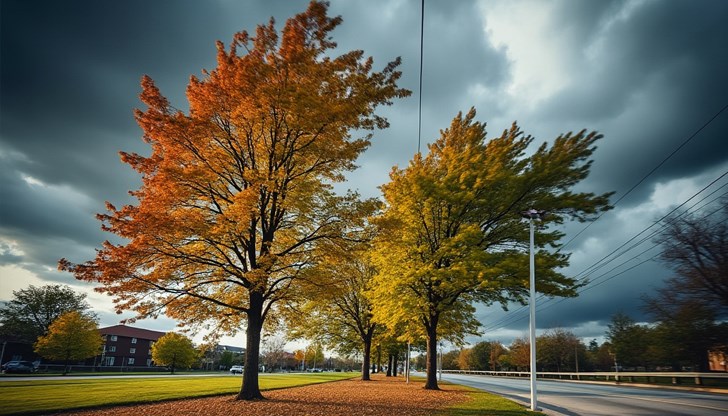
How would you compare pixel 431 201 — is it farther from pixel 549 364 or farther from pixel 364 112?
pixel 549 364

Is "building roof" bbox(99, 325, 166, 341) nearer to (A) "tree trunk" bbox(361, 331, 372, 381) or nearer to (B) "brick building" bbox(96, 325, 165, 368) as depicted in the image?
(B) "brick building" bbox(96, 325, 165, 368)

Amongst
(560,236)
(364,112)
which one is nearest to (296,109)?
(364,112)

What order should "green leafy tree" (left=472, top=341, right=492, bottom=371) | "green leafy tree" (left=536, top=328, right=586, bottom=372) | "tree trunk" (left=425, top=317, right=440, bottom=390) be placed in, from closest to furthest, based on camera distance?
"tree trunk" (left=425, top=317, right=440, bottom=390)
"green leafy tree" (left=536, top=328, right=586, bottom=372)
"green leafy tree" (left=472, top=341, right=492, bottom=371)

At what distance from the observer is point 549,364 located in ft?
265

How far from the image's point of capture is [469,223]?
776 inches

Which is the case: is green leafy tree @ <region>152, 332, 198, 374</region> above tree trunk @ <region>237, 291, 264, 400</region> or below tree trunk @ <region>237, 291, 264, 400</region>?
below

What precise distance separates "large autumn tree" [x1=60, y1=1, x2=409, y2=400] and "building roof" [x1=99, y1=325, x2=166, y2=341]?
80.3 m

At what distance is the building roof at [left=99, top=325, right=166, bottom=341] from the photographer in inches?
3001

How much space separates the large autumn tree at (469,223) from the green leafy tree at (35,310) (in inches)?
3018

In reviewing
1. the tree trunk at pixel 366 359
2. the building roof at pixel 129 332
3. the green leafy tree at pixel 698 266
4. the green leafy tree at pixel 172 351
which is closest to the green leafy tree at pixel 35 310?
the building roof at pixel 129 332

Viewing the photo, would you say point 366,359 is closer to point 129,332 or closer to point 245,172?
point 245,172

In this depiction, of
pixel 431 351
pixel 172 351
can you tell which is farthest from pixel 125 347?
pixel 431 351

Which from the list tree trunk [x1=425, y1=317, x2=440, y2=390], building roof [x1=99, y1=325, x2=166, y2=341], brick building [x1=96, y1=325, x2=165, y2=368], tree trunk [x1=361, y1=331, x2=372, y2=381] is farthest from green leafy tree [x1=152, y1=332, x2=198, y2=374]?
tree trunk [x1=425, y1=317, x2=440, y2=390]

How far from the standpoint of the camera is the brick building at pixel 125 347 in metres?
75.6
